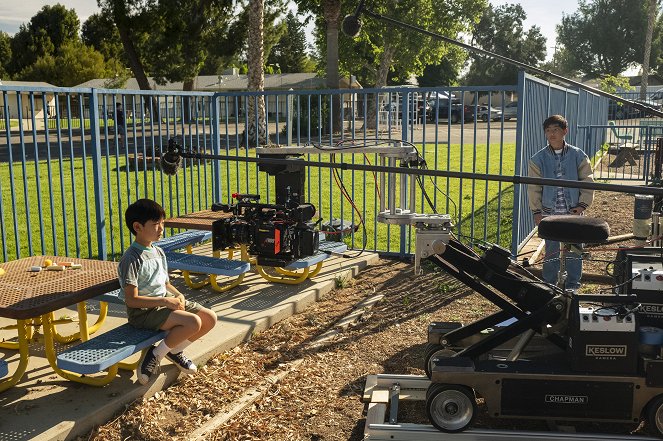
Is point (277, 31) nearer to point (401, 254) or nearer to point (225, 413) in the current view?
point (401, 254)

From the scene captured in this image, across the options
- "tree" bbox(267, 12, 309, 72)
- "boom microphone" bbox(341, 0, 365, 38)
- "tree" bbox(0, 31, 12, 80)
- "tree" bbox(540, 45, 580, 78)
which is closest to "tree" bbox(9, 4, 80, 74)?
"tree" bbox(0, 31, 12, 80)

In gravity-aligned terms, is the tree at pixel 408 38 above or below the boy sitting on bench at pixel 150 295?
above

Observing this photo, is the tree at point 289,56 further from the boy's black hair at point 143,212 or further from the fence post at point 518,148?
the boy's black hair at point 143,212

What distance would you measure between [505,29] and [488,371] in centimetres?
9906

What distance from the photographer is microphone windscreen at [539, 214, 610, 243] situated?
3.93 metres

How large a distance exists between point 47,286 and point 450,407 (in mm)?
2532

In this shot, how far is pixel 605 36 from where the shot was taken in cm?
9162

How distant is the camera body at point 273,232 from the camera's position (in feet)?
17.9

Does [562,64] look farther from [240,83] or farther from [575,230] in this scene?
[575,230]

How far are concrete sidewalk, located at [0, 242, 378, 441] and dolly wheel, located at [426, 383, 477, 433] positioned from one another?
5.87 feet

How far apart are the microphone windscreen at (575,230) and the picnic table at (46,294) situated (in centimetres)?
270

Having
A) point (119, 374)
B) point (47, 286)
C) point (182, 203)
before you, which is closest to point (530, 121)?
point (119, 374)

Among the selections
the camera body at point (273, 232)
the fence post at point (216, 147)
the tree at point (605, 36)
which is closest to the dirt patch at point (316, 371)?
the camera body at point (273, 232)

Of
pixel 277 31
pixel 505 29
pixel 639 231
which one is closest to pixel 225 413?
pixel 639 231
